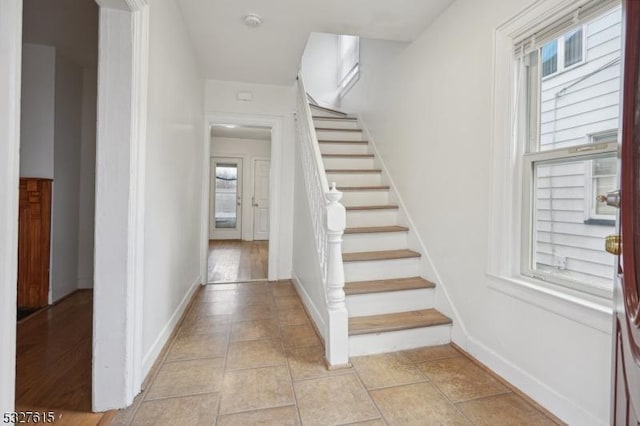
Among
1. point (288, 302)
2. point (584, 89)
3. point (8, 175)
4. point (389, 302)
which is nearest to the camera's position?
point (8, 175)

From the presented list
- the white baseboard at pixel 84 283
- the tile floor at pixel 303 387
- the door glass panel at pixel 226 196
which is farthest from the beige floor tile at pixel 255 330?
the door glass panel at pixel 226 196

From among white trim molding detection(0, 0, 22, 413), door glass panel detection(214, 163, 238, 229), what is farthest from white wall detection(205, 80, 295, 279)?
door glass panel detection(214, 163, 238, 229)

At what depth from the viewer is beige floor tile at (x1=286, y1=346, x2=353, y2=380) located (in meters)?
1.80

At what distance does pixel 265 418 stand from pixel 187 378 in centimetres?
58

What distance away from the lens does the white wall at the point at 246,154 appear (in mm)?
7344

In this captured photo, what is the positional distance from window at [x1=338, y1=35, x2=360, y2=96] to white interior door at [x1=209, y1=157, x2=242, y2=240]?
3.47 m

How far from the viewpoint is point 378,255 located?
2539 millimetres

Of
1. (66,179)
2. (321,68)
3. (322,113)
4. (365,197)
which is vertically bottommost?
(365,197)

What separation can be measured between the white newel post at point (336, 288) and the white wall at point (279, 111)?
1953 mm

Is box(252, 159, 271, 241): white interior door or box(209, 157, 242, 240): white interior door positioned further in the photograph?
box(252, 159, 271, 241): white interior door

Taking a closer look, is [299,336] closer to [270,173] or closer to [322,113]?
[270,173]

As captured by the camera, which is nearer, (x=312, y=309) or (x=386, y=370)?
(x=386, y=370)

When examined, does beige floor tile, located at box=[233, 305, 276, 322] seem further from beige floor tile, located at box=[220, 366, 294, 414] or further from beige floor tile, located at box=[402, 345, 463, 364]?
beige floor tile, located at box=[402, 345, 463, 364]

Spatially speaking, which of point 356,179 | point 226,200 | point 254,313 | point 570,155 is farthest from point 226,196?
point 570,155
